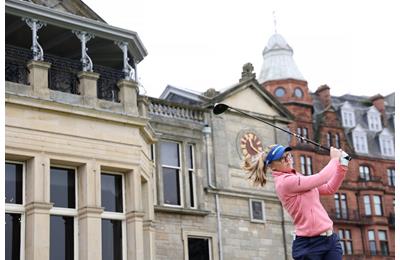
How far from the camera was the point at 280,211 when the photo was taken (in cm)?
2727

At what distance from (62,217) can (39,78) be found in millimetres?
3129

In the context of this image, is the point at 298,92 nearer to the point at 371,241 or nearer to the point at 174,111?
the point at 371,241

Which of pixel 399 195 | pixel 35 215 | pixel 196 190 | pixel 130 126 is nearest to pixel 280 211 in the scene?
pixel 196 190

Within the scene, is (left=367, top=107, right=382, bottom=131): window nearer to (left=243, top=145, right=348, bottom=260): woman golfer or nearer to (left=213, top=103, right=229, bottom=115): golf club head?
(left=213, top=103, right=229, bottom=115): golf club head

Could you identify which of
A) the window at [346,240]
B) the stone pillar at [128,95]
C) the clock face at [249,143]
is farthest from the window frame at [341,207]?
the stone pillar at [128,95]

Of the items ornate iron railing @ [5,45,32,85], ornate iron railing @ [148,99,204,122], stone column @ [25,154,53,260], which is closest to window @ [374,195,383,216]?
ornate iron railing @ [148,99,204,122]

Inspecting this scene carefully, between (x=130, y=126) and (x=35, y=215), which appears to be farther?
(x=130, y=126)

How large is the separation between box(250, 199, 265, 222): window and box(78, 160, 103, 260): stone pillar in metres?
9.98

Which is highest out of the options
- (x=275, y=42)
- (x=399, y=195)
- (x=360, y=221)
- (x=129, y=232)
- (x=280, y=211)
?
(x=275, y=42)

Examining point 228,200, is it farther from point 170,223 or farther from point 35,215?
point 35,215

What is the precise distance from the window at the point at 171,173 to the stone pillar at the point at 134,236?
646 cm

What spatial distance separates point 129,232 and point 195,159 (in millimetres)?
8037

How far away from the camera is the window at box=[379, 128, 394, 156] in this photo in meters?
56.3

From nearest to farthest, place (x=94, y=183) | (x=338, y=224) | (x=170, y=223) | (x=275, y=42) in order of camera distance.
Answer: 1. (x=94, y=183)
2. (x=170, y=223)
3. (x=338, y=224)
4. (x=275, y=42)
